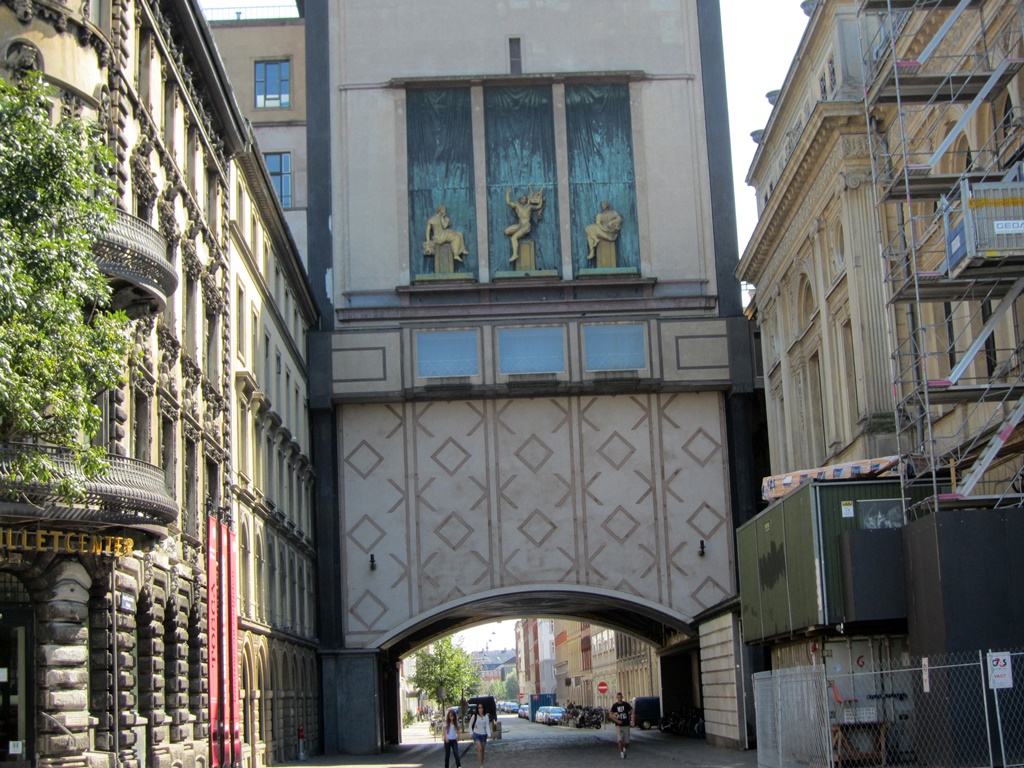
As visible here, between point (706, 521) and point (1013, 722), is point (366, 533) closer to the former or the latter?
point (706, 521)

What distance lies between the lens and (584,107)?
2114 inches

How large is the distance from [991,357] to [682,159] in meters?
24.6

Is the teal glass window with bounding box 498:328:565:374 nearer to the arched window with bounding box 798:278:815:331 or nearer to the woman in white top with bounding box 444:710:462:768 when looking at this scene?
the arched window with bounding box 798:278:815:331

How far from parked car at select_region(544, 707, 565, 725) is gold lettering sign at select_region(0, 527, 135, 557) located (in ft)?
218

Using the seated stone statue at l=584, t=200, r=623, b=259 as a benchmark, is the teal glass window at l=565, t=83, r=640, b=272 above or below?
above

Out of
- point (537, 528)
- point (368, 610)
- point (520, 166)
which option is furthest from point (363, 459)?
point (520, 166)

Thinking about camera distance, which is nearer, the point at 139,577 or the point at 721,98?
the point at 139,577

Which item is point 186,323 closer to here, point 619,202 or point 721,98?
point 619,202

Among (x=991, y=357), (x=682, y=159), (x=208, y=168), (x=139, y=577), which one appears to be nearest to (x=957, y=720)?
(x=991, y=357)

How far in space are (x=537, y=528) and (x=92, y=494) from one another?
30.1m

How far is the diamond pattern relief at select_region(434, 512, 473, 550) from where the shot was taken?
1983 inches

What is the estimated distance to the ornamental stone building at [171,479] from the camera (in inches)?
880

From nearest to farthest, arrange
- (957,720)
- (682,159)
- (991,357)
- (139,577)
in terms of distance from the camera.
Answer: (957,720) → (139,577) → (991,357) → (682,159)

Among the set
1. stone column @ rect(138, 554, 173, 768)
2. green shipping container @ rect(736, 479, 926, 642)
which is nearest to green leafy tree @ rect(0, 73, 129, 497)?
stone column @ rect(138, 554, 173, 768)
